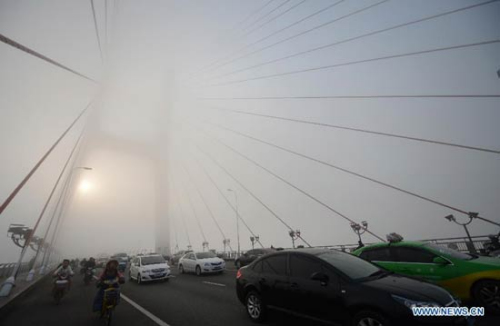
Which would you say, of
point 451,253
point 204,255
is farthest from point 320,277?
point 204,255

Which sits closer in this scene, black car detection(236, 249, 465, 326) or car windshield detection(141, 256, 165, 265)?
black car detection(236, 249, 465, 326)

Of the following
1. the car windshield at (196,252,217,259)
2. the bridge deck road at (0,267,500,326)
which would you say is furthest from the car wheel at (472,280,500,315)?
the car windshield at (196,252,217,259)

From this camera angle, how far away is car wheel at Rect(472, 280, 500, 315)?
18.2 ft

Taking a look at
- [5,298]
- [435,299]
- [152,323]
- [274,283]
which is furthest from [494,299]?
[5,298]

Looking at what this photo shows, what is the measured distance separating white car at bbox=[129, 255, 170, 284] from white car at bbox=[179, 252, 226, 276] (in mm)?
2192

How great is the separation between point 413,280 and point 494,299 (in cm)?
310

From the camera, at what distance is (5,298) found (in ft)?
32.4

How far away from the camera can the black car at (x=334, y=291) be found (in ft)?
12.2

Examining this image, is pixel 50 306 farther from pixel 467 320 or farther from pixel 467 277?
pixel 467 277

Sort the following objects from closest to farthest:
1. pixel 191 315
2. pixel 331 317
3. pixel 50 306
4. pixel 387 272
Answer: pixel 331 317 → pixel 387 272 → pixel 191 315 → pixel 50 306

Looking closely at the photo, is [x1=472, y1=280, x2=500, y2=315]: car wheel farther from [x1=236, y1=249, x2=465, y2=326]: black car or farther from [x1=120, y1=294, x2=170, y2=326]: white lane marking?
[x1=120, y1=294, x2=170, y2=326]: white lane marking

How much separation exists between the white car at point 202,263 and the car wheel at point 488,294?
12869 mm

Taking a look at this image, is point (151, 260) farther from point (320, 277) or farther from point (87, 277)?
point (320, 277)

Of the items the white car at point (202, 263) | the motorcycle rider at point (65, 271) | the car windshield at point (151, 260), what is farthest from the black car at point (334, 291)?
the car windshield at point (151, 260)
